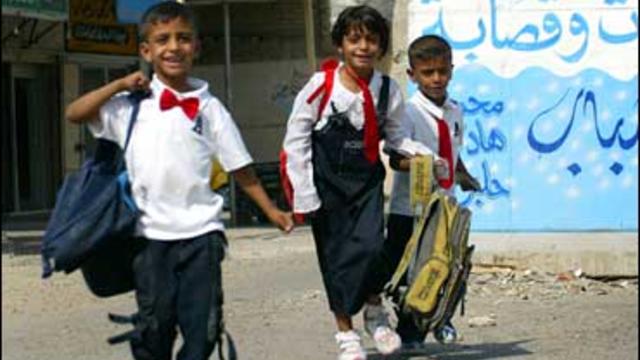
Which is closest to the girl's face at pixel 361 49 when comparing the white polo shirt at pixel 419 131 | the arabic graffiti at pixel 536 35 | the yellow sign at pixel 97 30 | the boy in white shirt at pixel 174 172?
the white polo shirt at pixel 419 131

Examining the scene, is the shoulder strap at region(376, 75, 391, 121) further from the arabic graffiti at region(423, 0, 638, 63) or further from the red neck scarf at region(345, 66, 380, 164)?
the arabic graffiti at region(423, 0, 638, 63)

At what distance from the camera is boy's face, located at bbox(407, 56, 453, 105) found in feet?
21.2

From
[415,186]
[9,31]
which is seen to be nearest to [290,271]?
[415,186]

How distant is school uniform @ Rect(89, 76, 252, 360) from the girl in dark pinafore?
3.04ft

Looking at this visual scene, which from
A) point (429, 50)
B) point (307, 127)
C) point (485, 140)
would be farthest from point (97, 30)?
point (307, 127)

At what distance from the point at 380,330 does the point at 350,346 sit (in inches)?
9.0

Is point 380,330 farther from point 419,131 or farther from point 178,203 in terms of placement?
point 178,203

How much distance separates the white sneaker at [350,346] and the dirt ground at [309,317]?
0.55m

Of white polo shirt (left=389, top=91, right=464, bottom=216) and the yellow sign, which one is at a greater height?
the yellow sign

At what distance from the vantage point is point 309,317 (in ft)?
27.1

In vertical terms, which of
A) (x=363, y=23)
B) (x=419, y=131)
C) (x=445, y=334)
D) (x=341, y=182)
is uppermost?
(x=363, y=23)

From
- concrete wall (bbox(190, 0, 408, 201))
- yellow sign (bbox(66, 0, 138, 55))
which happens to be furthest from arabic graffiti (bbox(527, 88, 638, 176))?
yellow sign (bbox(66, 0, 138, 55))

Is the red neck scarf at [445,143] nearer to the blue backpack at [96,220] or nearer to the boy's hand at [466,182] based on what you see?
the boy's hand at [466,182]

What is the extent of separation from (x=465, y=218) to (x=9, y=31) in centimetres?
1335
